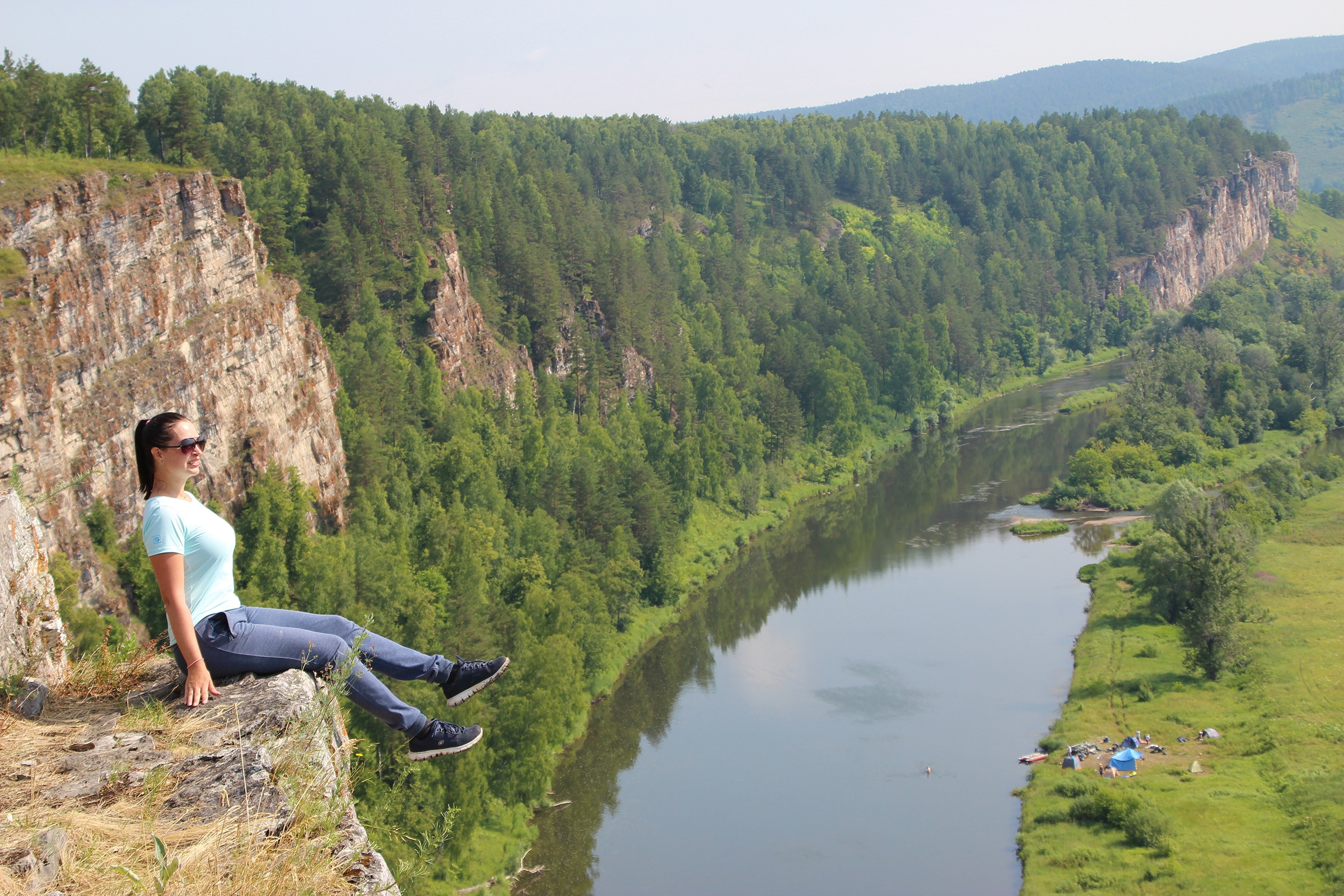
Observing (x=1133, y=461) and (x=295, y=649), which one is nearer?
(x=295, y=649)

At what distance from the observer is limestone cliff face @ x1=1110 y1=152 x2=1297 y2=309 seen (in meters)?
135

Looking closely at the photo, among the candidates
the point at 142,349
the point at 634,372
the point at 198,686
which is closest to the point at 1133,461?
the point at 634,372

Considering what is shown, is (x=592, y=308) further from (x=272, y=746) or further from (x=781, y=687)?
(x=272, y=746)

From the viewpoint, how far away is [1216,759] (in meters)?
33.7

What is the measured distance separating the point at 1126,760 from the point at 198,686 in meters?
32.9

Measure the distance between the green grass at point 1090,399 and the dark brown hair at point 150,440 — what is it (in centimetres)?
8991

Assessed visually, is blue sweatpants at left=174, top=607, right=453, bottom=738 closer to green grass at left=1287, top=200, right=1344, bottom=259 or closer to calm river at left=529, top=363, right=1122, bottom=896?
calm river at left=529, top=363, right=1122, bottom=896

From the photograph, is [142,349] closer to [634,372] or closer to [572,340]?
[572,340]

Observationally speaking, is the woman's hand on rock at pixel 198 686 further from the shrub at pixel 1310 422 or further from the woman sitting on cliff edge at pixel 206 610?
the shrub at pixel 1310 422

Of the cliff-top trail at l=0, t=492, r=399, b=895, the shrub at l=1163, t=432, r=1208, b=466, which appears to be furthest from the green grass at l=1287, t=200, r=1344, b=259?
the cliff-top trail at l=0, t=492, r=399, b=895

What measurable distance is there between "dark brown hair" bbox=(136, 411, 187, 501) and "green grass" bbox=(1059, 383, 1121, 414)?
89.9m

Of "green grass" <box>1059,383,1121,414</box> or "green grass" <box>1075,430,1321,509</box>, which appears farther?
"green grass" <box>1059,383,1121,414</box>

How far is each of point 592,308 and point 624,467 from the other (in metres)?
21.5

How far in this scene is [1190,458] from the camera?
230ft
